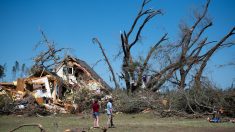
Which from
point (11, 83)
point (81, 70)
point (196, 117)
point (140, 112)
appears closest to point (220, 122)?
point (196, 117)

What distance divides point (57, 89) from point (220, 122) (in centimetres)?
2091

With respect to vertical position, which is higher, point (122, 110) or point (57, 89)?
point (57, 89)

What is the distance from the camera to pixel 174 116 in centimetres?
2697

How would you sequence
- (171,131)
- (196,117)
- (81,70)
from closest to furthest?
(171,131) < (196,117) < (81,70)

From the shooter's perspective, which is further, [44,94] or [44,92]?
[44,92]

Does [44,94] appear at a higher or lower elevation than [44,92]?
lower

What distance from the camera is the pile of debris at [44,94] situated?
104 ft

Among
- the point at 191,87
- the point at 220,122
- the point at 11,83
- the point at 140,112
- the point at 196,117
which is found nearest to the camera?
the point at 220,122

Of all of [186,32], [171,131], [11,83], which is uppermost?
[186,32]

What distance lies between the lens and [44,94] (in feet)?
125

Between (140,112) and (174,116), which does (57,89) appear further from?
(174,116)

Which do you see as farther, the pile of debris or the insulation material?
the insulation material

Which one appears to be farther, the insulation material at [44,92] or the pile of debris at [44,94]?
the insulation material at [44,92]

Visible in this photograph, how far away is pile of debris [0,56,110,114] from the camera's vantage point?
1249 inches
